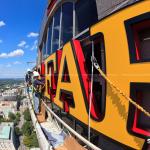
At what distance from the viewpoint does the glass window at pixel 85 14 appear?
344 inches

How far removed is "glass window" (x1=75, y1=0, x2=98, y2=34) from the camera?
8.75 meters

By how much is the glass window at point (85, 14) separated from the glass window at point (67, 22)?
532 millimetres

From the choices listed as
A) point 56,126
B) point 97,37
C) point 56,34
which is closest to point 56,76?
point 56,126

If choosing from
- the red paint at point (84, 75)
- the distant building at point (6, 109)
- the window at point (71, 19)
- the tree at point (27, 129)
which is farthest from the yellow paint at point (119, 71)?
the distant building at point (6, 109)

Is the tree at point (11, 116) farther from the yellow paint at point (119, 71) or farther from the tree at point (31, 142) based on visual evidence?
the yellow paint at point (119, 71)

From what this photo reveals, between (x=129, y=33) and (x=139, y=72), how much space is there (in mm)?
764

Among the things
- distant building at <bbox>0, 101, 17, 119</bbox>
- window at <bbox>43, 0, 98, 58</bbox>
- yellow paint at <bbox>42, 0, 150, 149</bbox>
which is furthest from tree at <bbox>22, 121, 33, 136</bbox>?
yellow paint at <bbox>42, 0, 150, 149</bbox>

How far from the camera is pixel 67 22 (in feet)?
35.7

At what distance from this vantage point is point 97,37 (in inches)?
244

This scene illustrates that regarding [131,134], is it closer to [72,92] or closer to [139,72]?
[139,72]

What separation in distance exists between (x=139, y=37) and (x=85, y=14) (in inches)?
172

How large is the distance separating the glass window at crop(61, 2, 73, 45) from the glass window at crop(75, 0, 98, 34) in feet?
1.75

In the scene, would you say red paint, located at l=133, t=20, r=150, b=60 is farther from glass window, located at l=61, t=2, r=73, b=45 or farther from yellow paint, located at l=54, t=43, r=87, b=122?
glass window, located at l=61, t=2, r=73, b=45

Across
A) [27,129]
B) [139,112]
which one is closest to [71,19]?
[139,112]
